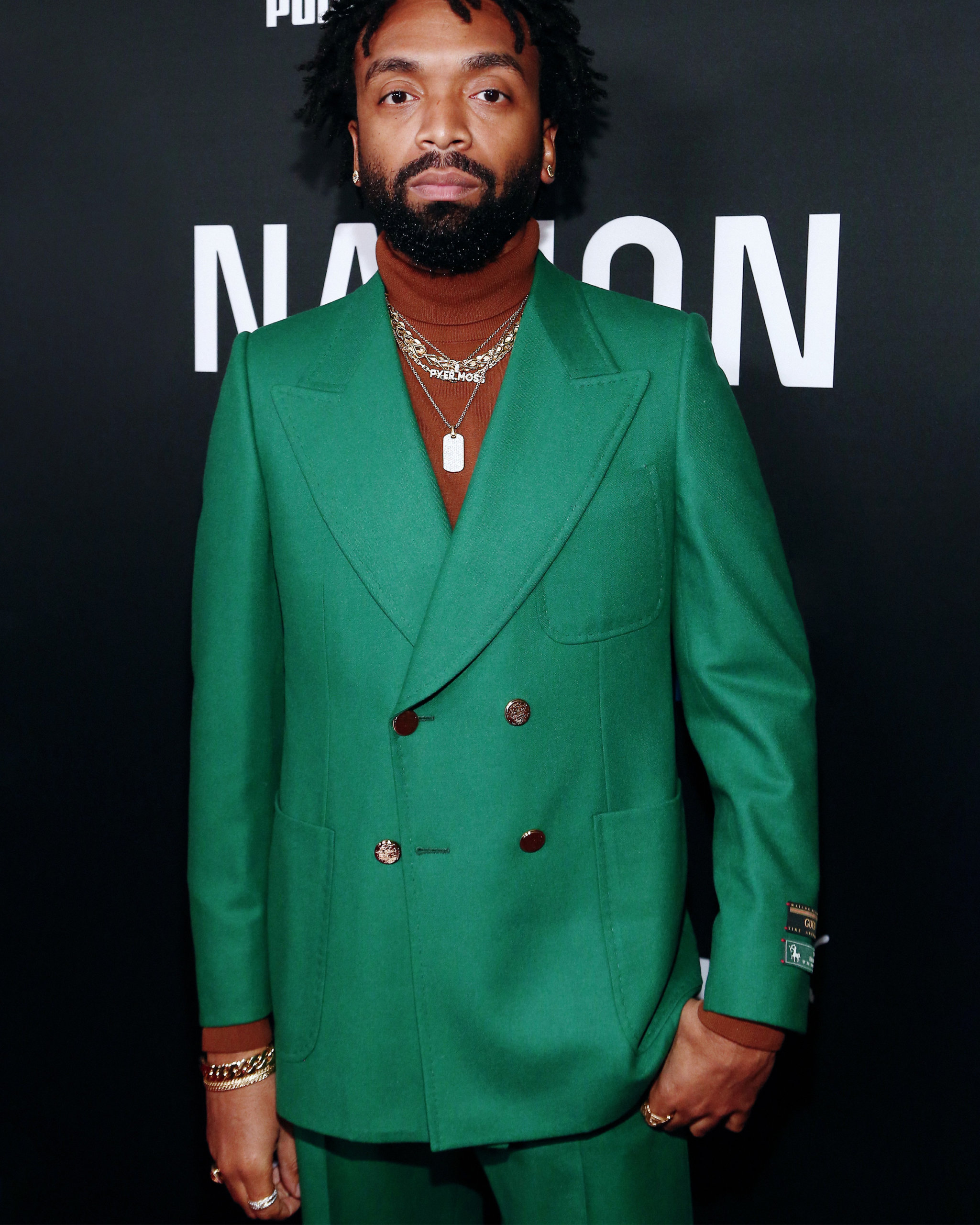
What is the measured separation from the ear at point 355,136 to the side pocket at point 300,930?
2.57ft

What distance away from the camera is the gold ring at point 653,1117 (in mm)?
1342

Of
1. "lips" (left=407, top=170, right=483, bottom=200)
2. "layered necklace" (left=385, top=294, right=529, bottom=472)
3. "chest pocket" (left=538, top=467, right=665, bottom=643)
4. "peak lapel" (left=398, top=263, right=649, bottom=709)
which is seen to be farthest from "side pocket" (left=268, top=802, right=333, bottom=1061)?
"lips" (left=407, top=170, right=483, bottom=200)

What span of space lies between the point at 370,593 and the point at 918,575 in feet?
2.90

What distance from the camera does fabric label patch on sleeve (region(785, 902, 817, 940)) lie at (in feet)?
4.30

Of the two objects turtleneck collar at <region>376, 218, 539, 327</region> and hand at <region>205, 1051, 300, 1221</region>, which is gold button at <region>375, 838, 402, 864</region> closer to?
hand at <region>205, 1051, 300, 1221</region>

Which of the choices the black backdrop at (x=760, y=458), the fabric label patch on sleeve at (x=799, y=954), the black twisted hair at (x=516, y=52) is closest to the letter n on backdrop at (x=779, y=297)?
the black backdrop at (x=760, y=458)

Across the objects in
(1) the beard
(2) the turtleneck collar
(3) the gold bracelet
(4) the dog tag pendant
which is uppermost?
(1) the beard

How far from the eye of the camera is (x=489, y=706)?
1.29 m

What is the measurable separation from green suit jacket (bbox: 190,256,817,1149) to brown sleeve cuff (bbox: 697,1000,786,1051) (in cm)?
2

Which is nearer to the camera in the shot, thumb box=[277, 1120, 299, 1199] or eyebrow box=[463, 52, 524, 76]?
eyebrow box=[463, 52, 524, 76]

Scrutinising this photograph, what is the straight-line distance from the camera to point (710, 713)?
1345mm

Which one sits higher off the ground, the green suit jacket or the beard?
the beard

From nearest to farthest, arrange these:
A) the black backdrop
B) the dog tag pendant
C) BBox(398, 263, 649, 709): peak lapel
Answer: BBox(398, 263, 649, 709): peak lapel < the dog tag pendant < the black backdrop

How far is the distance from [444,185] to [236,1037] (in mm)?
1010
